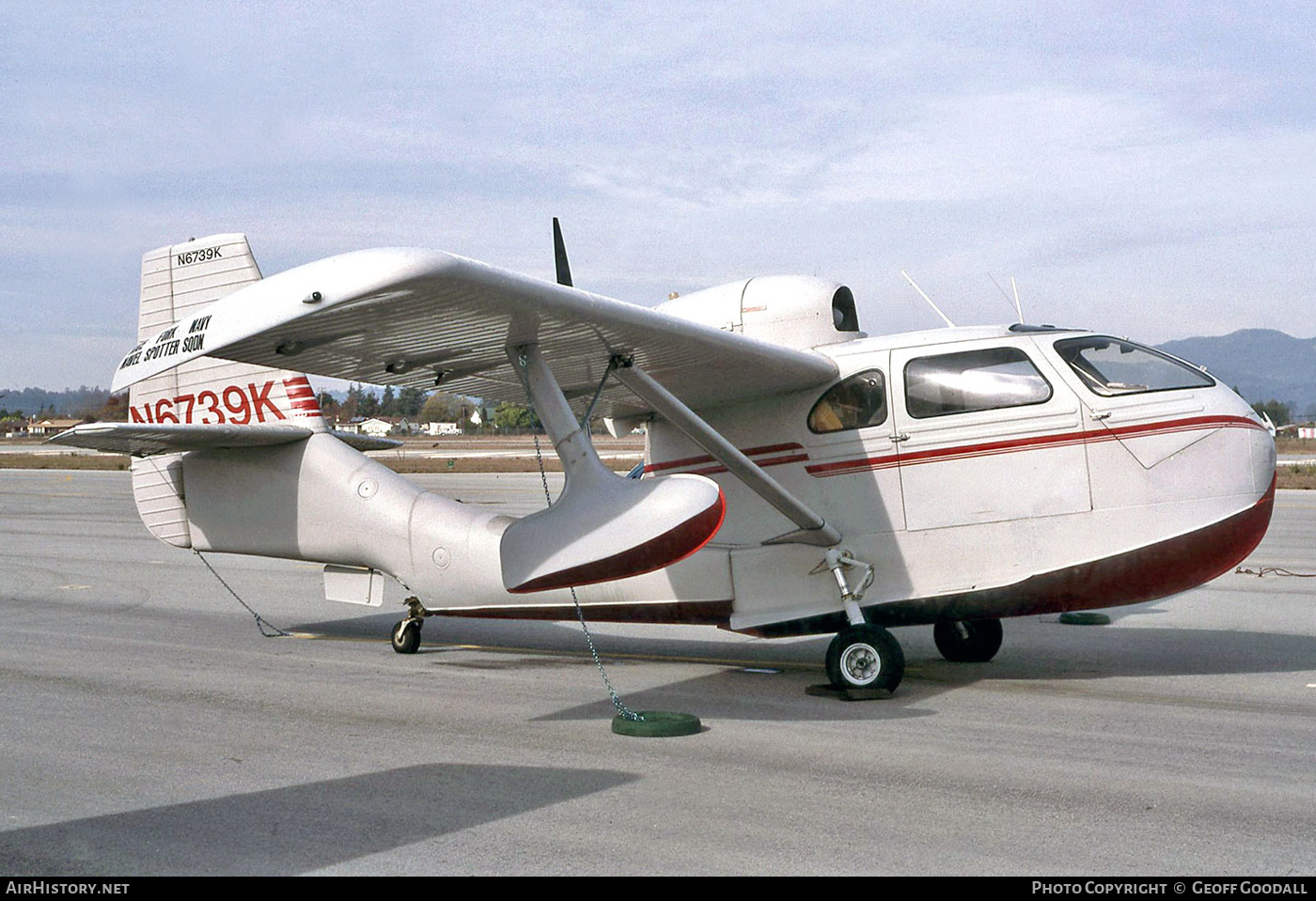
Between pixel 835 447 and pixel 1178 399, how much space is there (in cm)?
256

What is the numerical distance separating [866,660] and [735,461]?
1.81 meters

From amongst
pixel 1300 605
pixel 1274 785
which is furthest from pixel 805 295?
pixel 1300 605

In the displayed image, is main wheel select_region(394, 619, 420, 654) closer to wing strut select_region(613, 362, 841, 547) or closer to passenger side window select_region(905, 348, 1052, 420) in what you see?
wing strut select_region(613, 362, 841, 547)

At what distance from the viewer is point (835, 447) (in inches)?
358

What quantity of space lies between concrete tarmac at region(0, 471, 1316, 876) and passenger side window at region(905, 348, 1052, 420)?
2.24 meters

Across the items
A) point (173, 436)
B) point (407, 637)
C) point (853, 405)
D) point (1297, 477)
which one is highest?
point (173, 436)

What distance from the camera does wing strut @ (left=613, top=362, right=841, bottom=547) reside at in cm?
819

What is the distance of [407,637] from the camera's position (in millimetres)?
10945

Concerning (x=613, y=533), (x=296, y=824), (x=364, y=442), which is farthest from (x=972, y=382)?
(x=364, y=442)

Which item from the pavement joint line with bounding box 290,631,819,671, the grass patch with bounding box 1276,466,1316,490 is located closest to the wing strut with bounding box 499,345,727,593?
the pavement joint line with bounding box 290,631,819,671

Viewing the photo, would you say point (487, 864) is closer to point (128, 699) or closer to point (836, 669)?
point (836, 669)

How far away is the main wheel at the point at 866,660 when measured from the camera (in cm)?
841

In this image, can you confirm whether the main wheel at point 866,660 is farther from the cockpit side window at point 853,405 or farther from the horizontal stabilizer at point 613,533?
Result: the horizontal stabilizer at point 613,533

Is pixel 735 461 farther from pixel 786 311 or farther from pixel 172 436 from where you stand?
pixel 172 436
